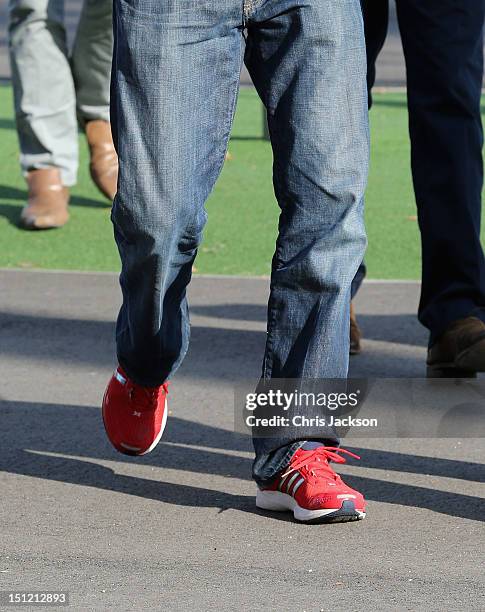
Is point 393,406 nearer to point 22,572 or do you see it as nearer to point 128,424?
point 128,424

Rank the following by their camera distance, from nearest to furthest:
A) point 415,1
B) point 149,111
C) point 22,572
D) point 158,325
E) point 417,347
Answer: point 22,572 → point 149,111 → point 158,325 → point 415,1 → point 417,347

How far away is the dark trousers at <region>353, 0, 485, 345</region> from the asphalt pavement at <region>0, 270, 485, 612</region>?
389 millimetres

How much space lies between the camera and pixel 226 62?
3.17m

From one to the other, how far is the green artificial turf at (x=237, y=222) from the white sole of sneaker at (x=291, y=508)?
292cm

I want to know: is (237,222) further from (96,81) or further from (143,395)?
(143,395)

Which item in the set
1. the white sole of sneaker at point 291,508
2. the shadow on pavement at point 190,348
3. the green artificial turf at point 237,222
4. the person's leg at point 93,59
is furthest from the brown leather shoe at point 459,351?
the person's leg at point 93,59

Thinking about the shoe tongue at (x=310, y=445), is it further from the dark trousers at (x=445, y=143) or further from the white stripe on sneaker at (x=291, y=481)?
the dark trousers at (x=445, y=143)

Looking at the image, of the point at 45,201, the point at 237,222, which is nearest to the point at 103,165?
the point at 45,201

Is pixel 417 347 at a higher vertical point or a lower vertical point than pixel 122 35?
lower

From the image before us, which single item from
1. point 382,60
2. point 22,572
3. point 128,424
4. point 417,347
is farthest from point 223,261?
point 382,60

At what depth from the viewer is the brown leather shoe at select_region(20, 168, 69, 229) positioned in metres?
6.97

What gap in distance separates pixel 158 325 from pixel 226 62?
0.64m

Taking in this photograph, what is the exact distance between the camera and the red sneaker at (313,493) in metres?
3.25

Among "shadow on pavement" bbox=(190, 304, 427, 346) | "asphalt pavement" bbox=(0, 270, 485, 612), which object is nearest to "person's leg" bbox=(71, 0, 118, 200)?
"shadow on pavement" bbox=(190, 304, 427, 346)
